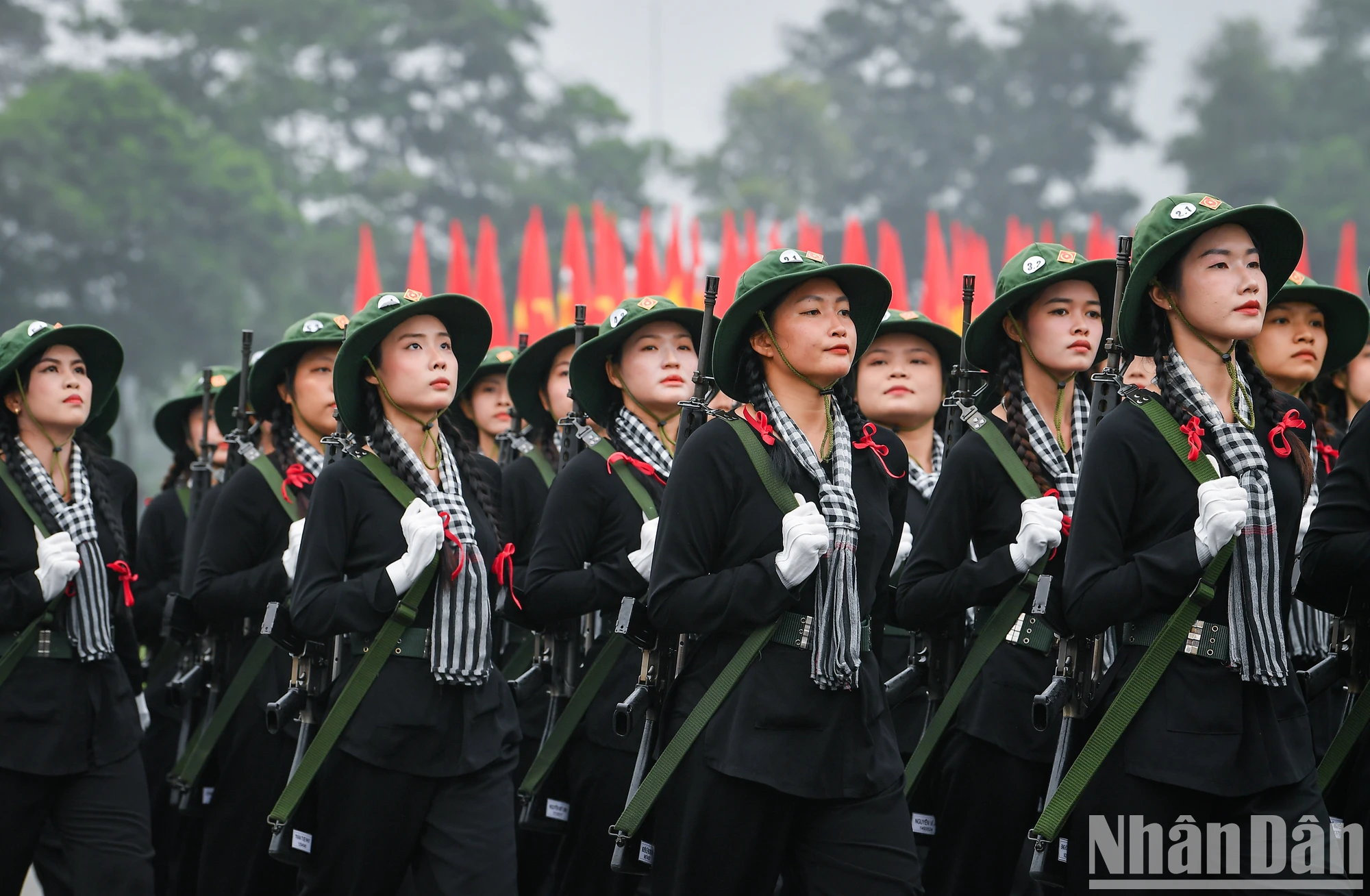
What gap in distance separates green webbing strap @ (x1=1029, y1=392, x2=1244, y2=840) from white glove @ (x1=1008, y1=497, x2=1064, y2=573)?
0.91 m

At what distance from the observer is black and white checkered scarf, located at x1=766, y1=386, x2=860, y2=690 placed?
4586 millimetres

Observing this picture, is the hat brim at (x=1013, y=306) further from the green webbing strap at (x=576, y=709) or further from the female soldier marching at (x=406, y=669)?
the female soldier marching at (x=406, y=669)

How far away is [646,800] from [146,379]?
33.3 metres

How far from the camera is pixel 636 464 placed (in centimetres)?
631

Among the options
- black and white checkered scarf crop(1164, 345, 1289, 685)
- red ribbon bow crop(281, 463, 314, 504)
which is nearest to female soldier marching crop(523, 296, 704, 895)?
red ribbon bow crop(281, 463, 314, 504)

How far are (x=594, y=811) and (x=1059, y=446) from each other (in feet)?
6.60

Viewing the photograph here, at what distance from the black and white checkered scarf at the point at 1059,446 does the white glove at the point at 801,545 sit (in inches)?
48.9

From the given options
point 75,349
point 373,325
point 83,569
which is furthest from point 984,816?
point 75,349

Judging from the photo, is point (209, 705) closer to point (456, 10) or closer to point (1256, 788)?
point (1256, 788)

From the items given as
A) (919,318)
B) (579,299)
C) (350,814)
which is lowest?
(350,814)

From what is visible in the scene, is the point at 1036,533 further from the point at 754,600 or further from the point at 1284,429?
the point at 754,600

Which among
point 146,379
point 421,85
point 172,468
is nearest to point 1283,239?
point 172,468

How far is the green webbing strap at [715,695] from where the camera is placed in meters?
4.63

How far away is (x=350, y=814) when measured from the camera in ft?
17.1
